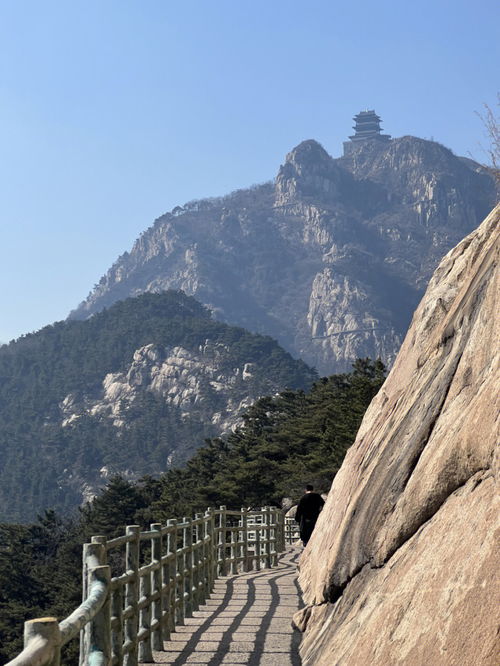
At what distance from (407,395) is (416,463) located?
4.95 feet

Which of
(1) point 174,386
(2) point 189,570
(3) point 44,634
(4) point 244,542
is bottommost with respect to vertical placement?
(4) point 244,542

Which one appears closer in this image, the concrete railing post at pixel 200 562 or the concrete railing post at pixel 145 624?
the concrete railing post at pixel 145 624

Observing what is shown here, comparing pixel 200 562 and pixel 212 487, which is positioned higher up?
pixel 200 562

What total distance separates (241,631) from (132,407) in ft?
576

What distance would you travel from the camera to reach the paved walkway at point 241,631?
8781 millimetres

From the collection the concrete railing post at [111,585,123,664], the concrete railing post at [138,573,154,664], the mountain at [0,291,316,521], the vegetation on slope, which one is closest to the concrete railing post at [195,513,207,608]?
the concrete railing post at [138,573,154,664]

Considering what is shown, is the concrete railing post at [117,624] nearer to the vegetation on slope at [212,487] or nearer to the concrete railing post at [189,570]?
the concrete railing post at [189,570]

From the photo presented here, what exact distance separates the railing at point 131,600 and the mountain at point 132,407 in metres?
139

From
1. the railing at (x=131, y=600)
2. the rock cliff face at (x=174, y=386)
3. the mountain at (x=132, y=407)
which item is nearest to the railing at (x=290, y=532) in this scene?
the railing at (x=131, y=600)

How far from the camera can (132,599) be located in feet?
25.5

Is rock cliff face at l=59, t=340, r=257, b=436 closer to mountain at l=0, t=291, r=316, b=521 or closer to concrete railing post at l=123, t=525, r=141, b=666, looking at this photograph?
mountain at l=0, t=291, r=316, b=521

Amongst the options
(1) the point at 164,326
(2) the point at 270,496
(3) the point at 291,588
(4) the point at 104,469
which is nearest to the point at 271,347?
(1) the point at 164,326

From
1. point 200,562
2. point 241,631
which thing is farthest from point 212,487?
point 241,631

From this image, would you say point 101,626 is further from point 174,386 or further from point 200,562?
point 174,386
